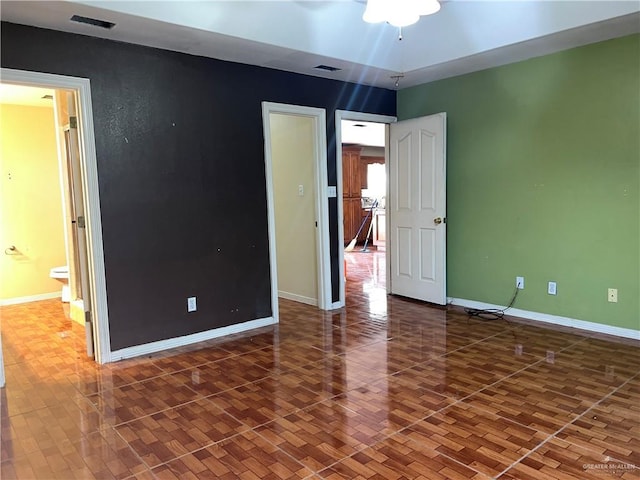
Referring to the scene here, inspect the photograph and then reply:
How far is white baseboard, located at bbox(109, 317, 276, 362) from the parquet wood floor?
0.10 metres

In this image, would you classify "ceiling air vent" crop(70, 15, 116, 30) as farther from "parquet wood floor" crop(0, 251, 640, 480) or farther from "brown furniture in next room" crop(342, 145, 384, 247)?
"brown furniture in next room" crop(342, 145, 384, 247)

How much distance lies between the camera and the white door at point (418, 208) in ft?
15.7

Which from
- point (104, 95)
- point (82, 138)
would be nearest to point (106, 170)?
point (82, 138)

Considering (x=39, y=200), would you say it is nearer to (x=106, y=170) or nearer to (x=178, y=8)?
(x=106, y=170)

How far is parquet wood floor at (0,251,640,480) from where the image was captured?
210 centimetres

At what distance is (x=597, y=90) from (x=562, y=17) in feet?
2.51

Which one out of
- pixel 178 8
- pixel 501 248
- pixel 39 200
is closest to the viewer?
pixel 178 8

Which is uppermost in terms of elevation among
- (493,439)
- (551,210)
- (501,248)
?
(551,210)

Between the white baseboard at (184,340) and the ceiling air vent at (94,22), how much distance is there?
7.37ft

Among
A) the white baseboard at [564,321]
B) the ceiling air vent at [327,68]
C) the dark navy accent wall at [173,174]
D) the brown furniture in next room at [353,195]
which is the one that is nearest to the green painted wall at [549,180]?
the white baseboard at [564,321]

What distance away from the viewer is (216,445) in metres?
2.29

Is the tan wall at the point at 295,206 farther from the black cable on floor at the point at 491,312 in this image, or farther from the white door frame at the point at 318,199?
the black cable on floor at the point at 491,312

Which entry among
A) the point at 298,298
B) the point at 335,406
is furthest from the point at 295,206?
the point at 335,406

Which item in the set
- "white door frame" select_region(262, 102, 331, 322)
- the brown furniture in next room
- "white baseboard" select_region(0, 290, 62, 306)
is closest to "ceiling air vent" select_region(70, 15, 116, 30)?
"white door frame" select_region(262, 102, 331, 322)
